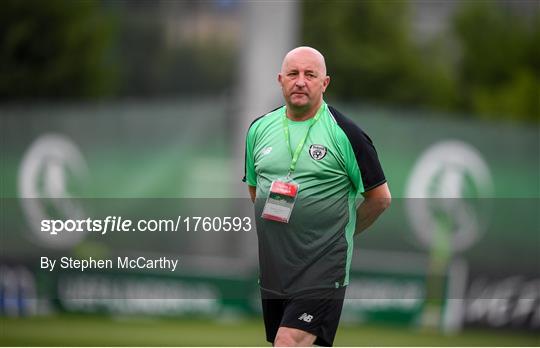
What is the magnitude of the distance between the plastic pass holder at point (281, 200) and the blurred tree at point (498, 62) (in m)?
15.3

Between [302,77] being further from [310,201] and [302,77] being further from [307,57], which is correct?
[310,201]

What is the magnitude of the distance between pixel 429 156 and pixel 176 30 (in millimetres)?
15700

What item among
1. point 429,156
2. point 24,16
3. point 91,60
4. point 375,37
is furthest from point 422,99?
point 429,156

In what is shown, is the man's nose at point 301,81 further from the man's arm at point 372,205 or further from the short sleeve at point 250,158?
the man's arm at point 372,205

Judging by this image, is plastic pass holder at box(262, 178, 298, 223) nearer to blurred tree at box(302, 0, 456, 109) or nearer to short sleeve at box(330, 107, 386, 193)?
short sleeve at box(330, 107, 386, 193)

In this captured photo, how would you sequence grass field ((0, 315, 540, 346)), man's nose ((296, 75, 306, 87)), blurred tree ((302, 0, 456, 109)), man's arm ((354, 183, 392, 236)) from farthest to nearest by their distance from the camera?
1. blurred tree ((302, 0, 456, 109))
2. grass field ((0, 315, 540, 346))
3. man's arm ((354, 183, 392, 236))
4. man's nose ((296, 75, 306, 87))

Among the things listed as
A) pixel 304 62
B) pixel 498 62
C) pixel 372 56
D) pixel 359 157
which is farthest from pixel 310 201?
pixel 372 56

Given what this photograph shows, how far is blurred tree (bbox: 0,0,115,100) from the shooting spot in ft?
71.8

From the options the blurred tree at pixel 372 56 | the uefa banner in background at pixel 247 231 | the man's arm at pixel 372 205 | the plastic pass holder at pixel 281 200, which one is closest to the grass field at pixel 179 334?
the uefa banner in background at pixel 247 231

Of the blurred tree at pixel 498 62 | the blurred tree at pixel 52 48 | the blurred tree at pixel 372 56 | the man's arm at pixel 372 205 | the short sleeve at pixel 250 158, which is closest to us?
the man's arm at pixel 372 205

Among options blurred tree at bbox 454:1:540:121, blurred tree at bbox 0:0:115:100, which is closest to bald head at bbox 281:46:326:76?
blurred tree at bbox 0:0:115:100

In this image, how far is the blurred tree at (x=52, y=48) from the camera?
71.8 feet

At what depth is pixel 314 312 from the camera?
811 cm

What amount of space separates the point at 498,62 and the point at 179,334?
12.9 metres
